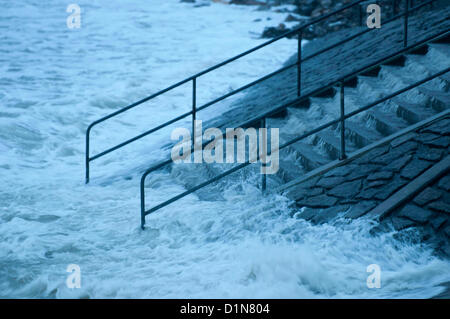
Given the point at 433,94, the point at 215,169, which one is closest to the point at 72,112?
the point at 215,169

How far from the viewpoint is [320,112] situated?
7078 mm

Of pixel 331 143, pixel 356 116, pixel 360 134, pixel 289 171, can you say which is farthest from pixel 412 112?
pixel 289 171

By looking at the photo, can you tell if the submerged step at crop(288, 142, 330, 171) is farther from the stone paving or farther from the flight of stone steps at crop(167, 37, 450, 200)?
the stone paving

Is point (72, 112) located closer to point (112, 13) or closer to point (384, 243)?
point (384, 243)

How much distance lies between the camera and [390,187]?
514 centimetres

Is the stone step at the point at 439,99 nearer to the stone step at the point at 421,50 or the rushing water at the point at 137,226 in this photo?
the stone step at the point at 421,50

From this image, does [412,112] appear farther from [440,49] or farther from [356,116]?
[440,49]

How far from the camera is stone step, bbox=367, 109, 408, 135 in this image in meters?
5.87

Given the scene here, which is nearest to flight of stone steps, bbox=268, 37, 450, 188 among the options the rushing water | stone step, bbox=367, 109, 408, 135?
stone step, bbox=367, 109, 408, 135

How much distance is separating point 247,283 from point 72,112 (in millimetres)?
7832

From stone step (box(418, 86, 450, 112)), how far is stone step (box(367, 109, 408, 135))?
38 cm

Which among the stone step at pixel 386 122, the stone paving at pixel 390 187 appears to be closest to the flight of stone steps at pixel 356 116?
the stone step at pixel 386 122

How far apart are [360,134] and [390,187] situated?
1035 millimetres

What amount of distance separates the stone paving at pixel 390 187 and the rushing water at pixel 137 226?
19 cm
